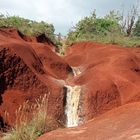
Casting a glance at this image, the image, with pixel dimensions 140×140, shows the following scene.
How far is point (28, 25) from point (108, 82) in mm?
16469

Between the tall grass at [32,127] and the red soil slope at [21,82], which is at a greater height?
the red soil slope at [21,82]

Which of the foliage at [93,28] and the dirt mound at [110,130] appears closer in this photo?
the dirt mound at [110,130]

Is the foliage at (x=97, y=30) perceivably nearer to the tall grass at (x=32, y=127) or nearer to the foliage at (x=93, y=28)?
the foliage at (x=93, y=28)

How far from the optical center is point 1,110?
1347 centimetres

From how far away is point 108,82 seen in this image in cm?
1611

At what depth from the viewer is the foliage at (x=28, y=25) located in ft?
97.8

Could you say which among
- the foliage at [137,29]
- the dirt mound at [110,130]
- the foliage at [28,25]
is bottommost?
the dirt mound at [110,130]

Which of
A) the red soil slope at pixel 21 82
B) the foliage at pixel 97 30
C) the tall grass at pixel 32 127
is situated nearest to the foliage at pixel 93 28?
the foliage at pixel 97 30

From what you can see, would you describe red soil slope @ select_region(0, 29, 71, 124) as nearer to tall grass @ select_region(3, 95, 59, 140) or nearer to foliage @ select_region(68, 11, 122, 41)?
tall grass @ select_region(3, 95, 59, 140)

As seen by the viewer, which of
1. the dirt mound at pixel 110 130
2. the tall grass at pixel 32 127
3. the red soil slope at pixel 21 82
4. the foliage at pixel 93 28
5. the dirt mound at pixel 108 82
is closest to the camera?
the dirt mound at pixel 110 130

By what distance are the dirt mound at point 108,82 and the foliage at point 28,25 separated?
9387mm

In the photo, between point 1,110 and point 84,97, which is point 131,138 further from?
point 84,97

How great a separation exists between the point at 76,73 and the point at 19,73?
560cm

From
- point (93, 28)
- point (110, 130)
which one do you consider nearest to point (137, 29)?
point (93, 28)
